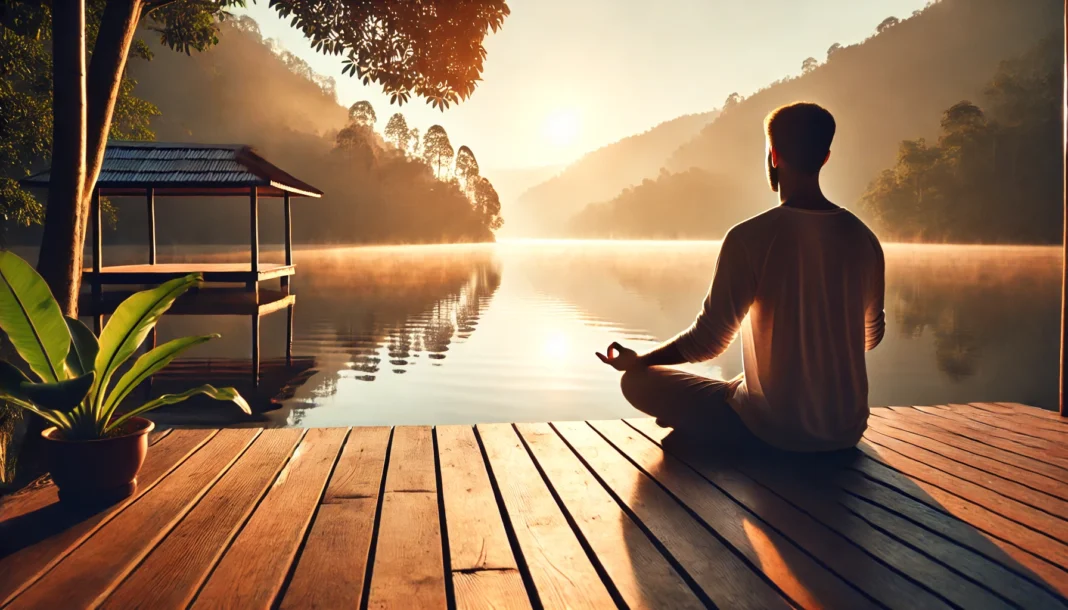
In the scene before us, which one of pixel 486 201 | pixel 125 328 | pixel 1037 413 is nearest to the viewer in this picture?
pixel 125 328

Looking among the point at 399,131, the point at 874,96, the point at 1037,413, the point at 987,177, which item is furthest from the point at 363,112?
the point at 874,96

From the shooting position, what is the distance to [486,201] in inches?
2943

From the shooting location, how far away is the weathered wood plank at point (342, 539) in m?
1.69

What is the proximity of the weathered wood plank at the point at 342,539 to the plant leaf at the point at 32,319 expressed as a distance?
99cm

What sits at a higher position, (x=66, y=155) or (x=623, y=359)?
(x=66, y=155)

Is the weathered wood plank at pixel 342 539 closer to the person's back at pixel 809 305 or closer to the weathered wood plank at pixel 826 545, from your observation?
the weathered wood plank at pixel 826 545

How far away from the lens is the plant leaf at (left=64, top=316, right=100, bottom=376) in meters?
2.40

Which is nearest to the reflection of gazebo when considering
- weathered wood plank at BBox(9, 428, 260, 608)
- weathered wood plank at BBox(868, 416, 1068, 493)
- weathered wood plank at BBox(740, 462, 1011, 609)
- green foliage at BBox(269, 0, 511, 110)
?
green foliage at BBox(269, 0, 511, 110)

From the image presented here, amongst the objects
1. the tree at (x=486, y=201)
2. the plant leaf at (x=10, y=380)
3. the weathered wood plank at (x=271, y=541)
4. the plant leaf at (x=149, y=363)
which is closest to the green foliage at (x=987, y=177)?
the tree at (x=486, y=201)

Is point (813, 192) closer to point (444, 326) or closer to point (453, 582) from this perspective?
point (453, 582)

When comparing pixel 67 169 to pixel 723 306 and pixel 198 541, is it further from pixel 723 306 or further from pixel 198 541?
pixel 723 306

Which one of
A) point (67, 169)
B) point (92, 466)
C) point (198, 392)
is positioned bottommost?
point (92, 466)

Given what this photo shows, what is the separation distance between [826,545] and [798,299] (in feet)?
2.75

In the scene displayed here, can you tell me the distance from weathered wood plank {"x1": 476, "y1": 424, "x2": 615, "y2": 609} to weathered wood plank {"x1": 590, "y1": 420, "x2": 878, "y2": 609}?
43 cm
